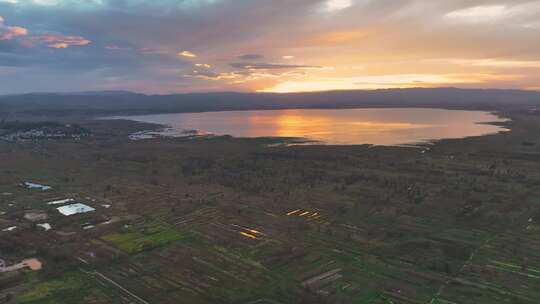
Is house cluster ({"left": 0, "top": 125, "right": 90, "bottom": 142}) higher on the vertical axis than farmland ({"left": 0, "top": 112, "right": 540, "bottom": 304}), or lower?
higher

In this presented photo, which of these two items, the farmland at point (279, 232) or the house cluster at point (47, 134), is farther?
the house cluster at point (47, 134)

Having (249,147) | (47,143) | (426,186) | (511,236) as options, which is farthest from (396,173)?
(47,143)

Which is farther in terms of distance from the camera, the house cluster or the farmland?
the house cluster

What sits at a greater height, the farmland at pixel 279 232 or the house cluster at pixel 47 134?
the house cluster at pixel 47 134

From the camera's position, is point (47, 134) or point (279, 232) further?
point (47, 134)

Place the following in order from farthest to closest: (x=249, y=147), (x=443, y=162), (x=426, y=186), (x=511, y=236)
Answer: (x=249, y=147) → (x=443, y=162) → (x=426, y=186) → (x=511, y=236)

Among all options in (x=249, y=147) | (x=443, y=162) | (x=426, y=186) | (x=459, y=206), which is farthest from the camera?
(x=249, y=147)

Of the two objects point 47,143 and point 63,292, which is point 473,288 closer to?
point 63,292

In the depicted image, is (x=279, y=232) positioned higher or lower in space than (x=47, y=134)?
lower
